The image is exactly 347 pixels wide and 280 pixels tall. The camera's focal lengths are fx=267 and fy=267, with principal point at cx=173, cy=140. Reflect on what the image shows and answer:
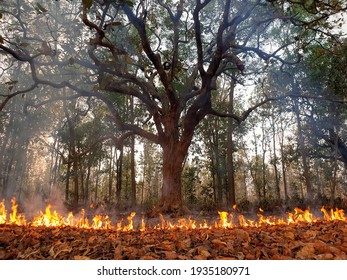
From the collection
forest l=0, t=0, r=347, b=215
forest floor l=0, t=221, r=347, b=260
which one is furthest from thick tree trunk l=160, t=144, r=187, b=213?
forest floor l=0, t=221, r=347, b=260

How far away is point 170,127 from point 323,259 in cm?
923

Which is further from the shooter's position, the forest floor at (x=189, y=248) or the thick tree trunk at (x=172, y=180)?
the thick tree trunk at (x=172, y=180)

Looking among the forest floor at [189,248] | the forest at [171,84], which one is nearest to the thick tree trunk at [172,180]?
the forest at [171,84]

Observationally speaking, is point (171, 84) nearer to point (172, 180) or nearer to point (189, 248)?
point (172, 180)

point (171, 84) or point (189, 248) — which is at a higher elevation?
point (171, 84)

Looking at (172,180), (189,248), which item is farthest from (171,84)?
(189,248)

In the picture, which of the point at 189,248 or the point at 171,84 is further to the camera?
the point at 171,84

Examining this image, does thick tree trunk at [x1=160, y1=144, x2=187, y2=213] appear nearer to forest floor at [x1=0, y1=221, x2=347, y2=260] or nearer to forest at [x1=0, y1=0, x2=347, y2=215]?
forest at [x1=0, y1=0, x2=347, y2=215]

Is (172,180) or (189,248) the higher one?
(172,180)

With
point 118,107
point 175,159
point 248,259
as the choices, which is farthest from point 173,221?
point 118,107

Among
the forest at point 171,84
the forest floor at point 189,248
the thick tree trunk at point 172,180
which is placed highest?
the forest at point 171,84

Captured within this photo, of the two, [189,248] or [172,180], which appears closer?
[189,248]

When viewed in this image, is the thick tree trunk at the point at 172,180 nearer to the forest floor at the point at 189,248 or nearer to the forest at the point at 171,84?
the forest at the point at 171,84
